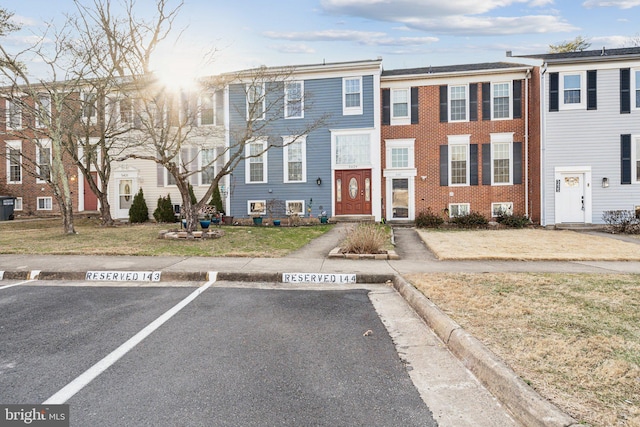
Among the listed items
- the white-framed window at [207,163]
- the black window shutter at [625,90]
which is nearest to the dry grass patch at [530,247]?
the black window shutter at [625,90]

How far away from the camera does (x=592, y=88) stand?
1869cm

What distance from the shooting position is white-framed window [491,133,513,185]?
2083 cm

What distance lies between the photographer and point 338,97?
21.1 m

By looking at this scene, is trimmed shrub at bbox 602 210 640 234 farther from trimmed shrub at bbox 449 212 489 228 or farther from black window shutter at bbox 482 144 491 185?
black window shutter at bbox 482 144 491 185

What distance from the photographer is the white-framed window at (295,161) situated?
2162 cm

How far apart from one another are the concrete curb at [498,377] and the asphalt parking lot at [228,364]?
11 centimetres

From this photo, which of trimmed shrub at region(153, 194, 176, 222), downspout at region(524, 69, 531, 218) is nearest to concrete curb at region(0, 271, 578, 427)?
downspout at region(524, 69, 531, 218)

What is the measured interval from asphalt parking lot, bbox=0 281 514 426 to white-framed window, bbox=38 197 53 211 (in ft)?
71.8

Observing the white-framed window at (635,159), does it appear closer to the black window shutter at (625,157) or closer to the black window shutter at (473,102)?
the black window shutter at (625,157)

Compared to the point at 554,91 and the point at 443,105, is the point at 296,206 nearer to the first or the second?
the point at 443,105

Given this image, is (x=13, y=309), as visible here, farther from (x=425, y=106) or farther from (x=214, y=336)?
(x=425, y=106)

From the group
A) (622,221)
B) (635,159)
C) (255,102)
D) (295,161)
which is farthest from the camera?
(295,161)

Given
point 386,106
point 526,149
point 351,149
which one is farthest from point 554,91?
point 351,149

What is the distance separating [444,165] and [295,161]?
7546 millimetres
